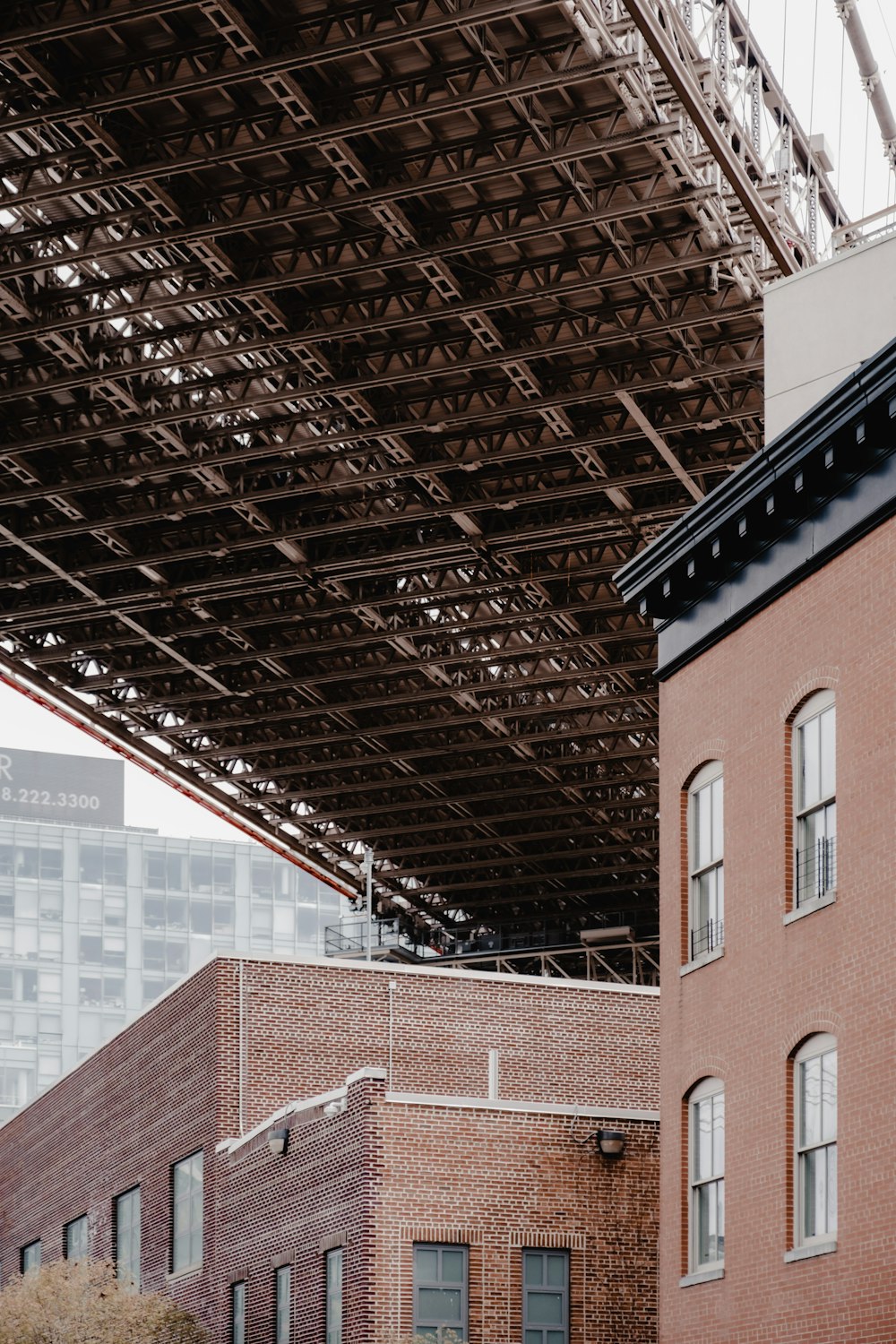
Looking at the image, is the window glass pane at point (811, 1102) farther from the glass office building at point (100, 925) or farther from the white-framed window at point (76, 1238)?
the glass office building at point (100, 925)

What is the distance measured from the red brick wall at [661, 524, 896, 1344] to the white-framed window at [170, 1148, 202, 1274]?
54.2 feet

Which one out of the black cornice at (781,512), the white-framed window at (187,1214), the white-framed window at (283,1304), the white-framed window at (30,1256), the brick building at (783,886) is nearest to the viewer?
the brick building at (783,886)

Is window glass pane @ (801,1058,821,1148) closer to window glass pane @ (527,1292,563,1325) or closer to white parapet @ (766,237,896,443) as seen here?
white parapet @ (766,237,896,443)

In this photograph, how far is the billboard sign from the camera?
19212cm

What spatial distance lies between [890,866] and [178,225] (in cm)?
2474

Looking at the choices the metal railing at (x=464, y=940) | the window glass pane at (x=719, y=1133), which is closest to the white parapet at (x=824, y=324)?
the window glass pane at (x=719, y=1133)

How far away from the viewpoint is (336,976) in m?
45.0

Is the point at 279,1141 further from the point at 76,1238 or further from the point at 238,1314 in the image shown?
the point at 76,1238

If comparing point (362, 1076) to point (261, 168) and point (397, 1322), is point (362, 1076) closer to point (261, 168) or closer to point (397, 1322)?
point (397, 1322)

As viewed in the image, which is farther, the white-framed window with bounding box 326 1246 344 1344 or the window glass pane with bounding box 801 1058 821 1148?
the white-framed window with bounding box 326 1246 344 1344

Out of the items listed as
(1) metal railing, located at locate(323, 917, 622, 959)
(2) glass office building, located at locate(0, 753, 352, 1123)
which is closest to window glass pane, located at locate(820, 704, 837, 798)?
(1) metal railing, located at locate(323, 917, 622, 959)

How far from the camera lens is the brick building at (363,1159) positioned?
35.3 m

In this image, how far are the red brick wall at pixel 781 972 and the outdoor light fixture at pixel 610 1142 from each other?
736cm

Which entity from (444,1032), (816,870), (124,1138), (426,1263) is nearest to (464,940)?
(124,1138)
